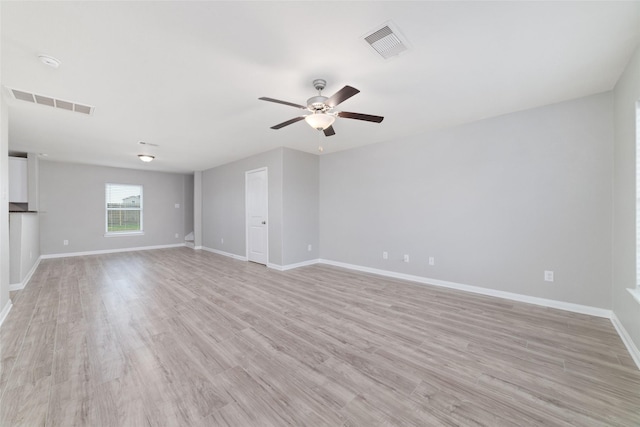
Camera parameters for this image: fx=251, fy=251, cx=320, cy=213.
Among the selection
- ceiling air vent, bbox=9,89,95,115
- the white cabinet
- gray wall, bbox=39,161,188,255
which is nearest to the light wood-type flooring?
ceiling air vent, bbox=9,89,95,115

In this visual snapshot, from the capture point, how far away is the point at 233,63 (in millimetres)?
2195

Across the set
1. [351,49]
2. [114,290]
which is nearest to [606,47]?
→ [351,49]

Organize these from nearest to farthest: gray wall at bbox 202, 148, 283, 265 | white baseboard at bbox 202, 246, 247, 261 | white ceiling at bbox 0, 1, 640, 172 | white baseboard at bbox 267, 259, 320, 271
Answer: white ceiling at bbox 0, 1, 640, 172, white baseboard at bbox 267, 259, 320, 271, gray wall at bbox 202, 148, 283, 265, white baseboard at bbox 202, 246, 247, 261

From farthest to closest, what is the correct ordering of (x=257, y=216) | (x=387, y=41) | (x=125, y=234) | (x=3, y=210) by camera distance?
(x=125, y=234), (x=257, y=216), (x=3, y=210), (x=387, y=41)

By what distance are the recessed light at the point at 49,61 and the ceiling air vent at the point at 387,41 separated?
2.58m

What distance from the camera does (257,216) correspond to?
579 cm

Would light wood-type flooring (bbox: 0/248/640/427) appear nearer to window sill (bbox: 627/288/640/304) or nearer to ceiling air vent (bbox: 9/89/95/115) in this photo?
window sill (bbox: 627/288/640/304)

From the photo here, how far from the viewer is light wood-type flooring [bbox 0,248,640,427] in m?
1.50

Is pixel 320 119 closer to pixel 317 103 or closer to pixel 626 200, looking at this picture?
pixel 317 103

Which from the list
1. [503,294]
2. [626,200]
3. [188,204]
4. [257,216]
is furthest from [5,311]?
[626,200]

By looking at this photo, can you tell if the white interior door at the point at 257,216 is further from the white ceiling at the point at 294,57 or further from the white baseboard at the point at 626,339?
the white baseboard at the point at 626,339

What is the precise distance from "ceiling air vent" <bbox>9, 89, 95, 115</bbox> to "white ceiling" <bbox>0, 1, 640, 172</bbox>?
148 mm

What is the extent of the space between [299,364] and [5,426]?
1678mm

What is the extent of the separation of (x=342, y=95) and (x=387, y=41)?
1.67 ft
